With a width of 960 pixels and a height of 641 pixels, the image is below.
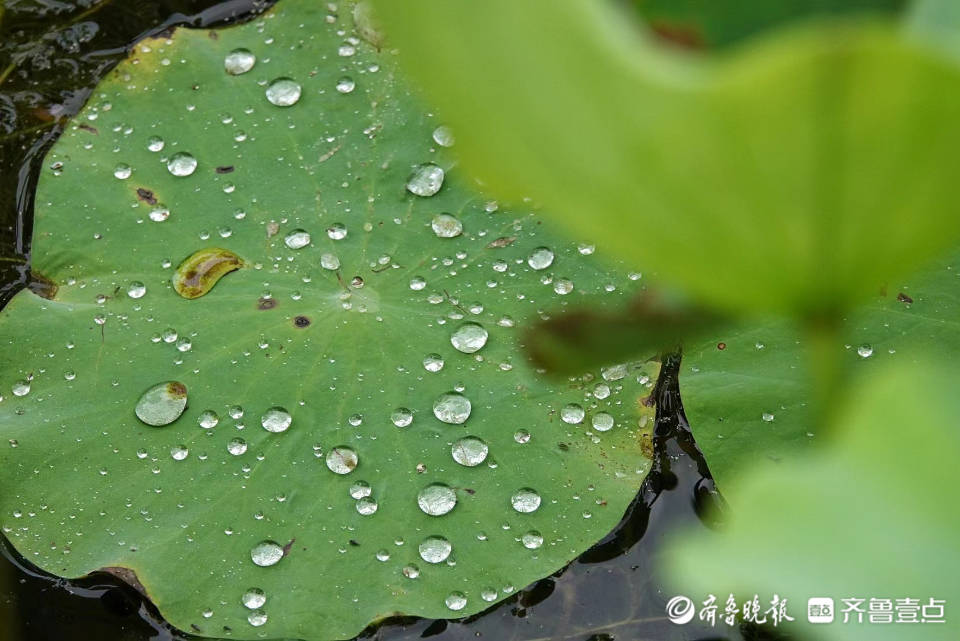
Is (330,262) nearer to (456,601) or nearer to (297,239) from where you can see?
(297,239)

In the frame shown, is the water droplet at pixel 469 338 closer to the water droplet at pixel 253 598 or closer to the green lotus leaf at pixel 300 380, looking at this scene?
the green lotus leaf at pixel 300 380

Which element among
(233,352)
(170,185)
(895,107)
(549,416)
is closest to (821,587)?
(895,107)

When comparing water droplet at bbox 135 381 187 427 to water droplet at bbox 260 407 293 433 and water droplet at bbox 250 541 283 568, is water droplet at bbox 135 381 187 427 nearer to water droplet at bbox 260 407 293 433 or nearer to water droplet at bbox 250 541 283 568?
water droplet at bbox 260 407 293 433

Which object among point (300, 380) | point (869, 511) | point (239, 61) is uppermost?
point (869, 511)

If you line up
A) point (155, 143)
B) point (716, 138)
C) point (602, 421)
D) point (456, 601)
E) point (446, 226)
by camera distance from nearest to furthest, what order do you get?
point (716, 138) → point (456, 601) → point (602, 421) → point (446, 226) → point (155, 143)

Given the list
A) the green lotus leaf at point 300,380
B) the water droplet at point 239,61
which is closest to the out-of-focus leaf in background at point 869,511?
the green lotus leaf at point 300,380

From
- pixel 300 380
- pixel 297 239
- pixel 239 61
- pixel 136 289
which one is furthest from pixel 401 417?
pixel 239 61

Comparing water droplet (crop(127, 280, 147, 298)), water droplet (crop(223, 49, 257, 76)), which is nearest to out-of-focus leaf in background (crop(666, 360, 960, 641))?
water droplet (crop(127, 280, 147, 298))

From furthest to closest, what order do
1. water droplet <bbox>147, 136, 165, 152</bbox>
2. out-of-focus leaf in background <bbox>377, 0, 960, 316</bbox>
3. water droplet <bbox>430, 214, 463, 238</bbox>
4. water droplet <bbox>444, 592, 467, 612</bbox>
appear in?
water droplet <bbox>147, 136, 165, 152</bbox>, water droplet <bbox>430, 214, 463, 238</bbox>, water droplet <bbox>444, 592, 467, 612</bbox>, out-of-focus leaf in background <bbox>377, 0, 960, 316</bbox>
